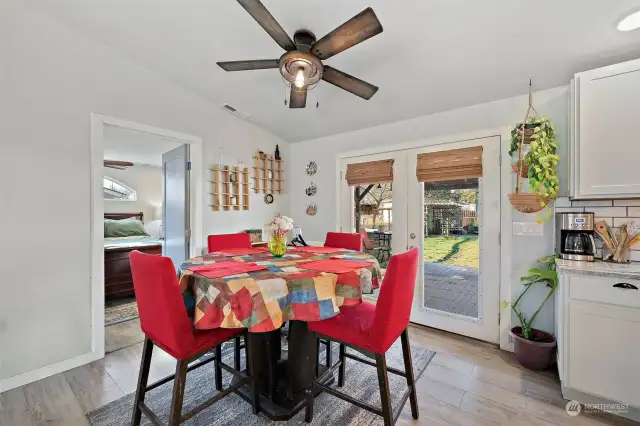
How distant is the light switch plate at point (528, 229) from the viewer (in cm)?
248

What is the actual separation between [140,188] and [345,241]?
5.56m

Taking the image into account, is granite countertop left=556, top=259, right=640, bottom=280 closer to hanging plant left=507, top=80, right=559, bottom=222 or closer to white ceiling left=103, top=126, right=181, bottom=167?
hanging plant left=507, top=80, right=559, bottom=222

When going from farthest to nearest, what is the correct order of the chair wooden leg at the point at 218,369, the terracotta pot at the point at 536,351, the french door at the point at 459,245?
the french door at the point at 459,245 → the terracotta pot at the point at 536,351 → the chair wooden leg at the point at 218,369

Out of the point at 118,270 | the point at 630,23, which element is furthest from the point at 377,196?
the point at 118,270

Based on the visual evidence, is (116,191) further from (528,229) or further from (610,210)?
(610,210)

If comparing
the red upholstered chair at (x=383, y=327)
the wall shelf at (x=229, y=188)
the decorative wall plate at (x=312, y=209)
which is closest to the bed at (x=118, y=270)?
the wall shelf at (x=229, y=188)

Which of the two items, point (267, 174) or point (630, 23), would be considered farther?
point (267, 174)

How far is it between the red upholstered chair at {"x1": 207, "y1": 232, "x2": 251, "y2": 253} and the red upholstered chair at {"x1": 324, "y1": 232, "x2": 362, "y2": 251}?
33.1 inches

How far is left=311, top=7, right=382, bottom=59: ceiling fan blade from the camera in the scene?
4.69 ft

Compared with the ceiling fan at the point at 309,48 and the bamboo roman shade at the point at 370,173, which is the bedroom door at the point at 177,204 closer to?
the ceiling fan at the point at 309,48

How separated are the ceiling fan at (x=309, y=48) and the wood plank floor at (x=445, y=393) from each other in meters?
2.18

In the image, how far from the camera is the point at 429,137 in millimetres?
3066

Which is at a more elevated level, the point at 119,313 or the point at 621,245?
the point at 621,245

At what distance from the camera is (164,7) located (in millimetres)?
2133
